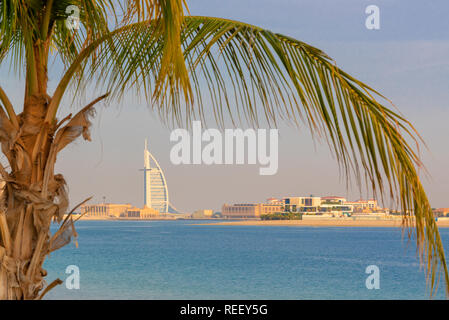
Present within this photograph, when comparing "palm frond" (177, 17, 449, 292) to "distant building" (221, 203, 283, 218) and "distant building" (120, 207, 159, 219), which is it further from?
"distant building" (120, 207, 159, 219)

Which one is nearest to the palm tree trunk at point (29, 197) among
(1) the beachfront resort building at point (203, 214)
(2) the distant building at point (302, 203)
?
(2) the distant building at point (302, 203)

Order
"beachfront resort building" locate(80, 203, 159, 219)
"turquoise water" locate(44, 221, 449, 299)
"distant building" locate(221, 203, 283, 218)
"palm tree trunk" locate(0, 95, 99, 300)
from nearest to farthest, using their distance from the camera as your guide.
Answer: "palm tree trunk" locate(0, 95, 99, 300)
"turquoise water" locate(44, 221, 449, 299)
"distant building" locate(221, 203, 283, 218)
"beachfront resort building" locate(80, 203, 159, 219)

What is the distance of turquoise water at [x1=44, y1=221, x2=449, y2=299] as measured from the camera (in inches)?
1232

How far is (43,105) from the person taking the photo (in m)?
2.00

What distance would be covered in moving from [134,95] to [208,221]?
102473mm

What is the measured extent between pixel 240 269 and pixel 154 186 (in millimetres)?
36313

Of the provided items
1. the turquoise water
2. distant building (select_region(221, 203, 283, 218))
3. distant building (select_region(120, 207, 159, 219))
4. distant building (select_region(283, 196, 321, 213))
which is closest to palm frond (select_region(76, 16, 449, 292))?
the turquoise water

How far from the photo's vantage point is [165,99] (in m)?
1.68

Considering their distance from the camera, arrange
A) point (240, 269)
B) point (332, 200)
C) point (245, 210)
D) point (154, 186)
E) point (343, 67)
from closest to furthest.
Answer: point (240, 269), point (343, 67), point (332, 200), point (154, 186), point (245, 210)

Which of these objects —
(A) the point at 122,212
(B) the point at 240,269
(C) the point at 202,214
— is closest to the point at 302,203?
(B) the point at 240,269

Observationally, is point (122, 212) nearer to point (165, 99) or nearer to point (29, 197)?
point (29, 197)

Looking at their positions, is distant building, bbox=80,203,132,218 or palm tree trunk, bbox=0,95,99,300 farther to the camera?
distant building, bbox=80,203,132,218

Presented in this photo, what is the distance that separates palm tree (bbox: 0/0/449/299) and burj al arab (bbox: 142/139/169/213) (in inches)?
2616
